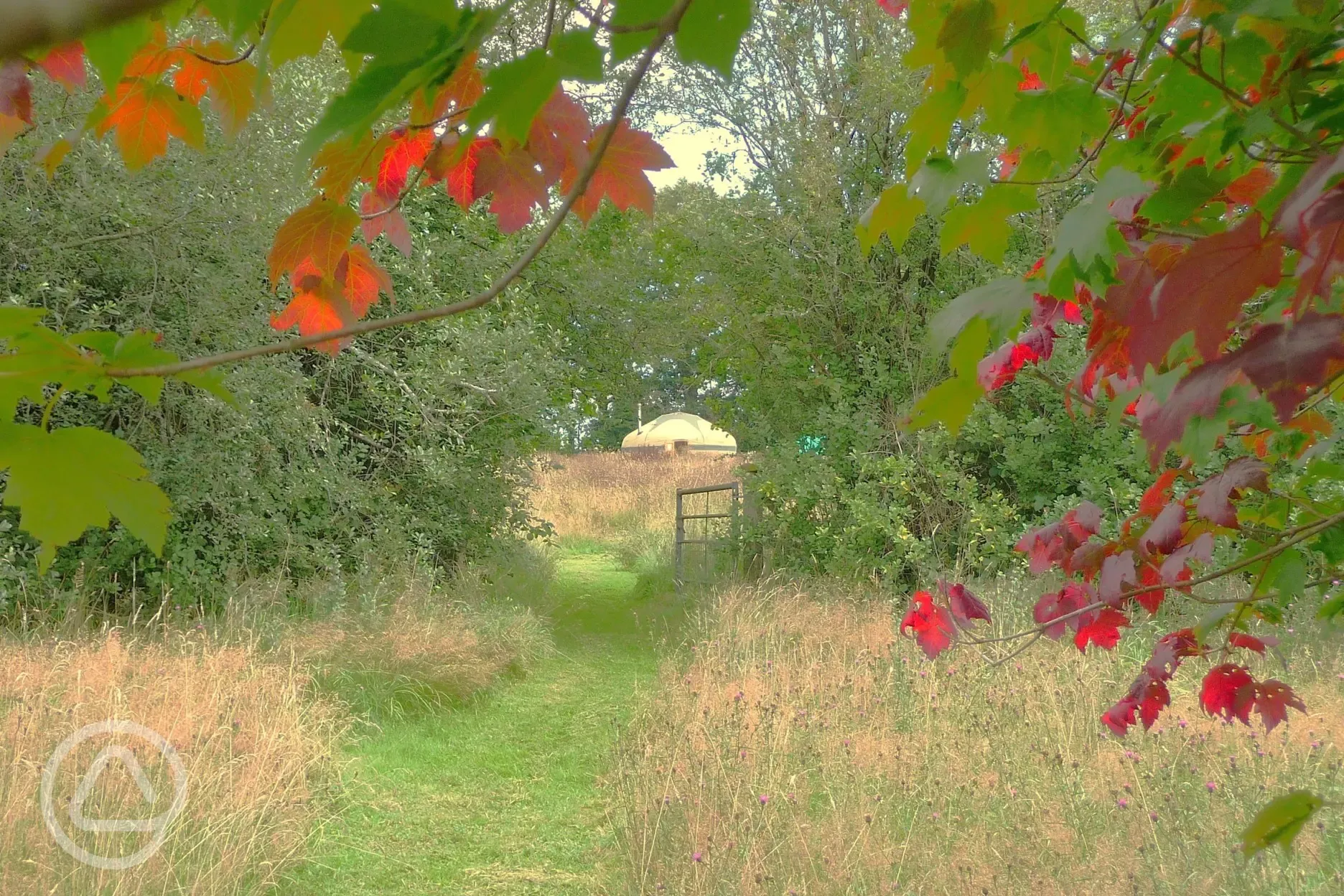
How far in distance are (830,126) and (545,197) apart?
7.06 metres

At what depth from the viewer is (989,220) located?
3.86 feet

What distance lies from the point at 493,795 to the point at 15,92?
3.84 meters

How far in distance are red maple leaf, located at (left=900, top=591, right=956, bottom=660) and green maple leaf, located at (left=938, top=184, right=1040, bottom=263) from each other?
810 millimetres

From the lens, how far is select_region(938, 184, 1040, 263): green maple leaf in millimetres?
1168

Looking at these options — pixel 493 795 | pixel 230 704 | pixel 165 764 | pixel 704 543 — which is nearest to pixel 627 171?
pixel 165 764

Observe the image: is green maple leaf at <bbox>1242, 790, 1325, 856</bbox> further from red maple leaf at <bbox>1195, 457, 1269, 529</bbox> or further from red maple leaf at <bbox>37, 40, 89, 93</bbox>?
red maple leaf at <bbox>37, 40, 89, 93</bbox>

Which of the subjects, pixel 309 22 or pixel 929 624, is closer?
pixel 309 22

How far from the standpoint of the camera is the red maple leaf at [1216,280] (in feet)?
2.40

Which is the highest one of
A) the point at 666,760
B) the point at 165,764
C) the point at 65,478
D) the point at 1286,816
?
the point at 65,478

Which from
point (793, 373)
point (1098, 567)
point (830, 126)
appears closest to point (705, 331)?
point (793, 373)

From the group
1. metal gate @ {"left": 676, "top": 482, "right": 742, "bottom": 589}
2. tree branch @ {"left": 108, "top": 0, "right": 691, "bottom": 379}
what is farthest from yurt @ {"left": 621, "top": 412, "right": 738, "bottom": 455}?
tree branch @ {"left": 108, "top": 0, "right": 691, "bottom": 379}

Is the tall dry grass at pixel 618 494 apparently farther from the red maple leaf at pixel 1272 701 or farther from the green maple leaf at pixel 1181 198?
the green maple leaf at pixel 1181 198

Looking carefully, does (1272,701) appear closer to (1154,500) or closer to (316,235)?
(1154,500)

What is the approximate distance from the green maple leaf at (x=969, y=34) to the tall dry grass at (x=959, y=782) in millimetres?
2270
